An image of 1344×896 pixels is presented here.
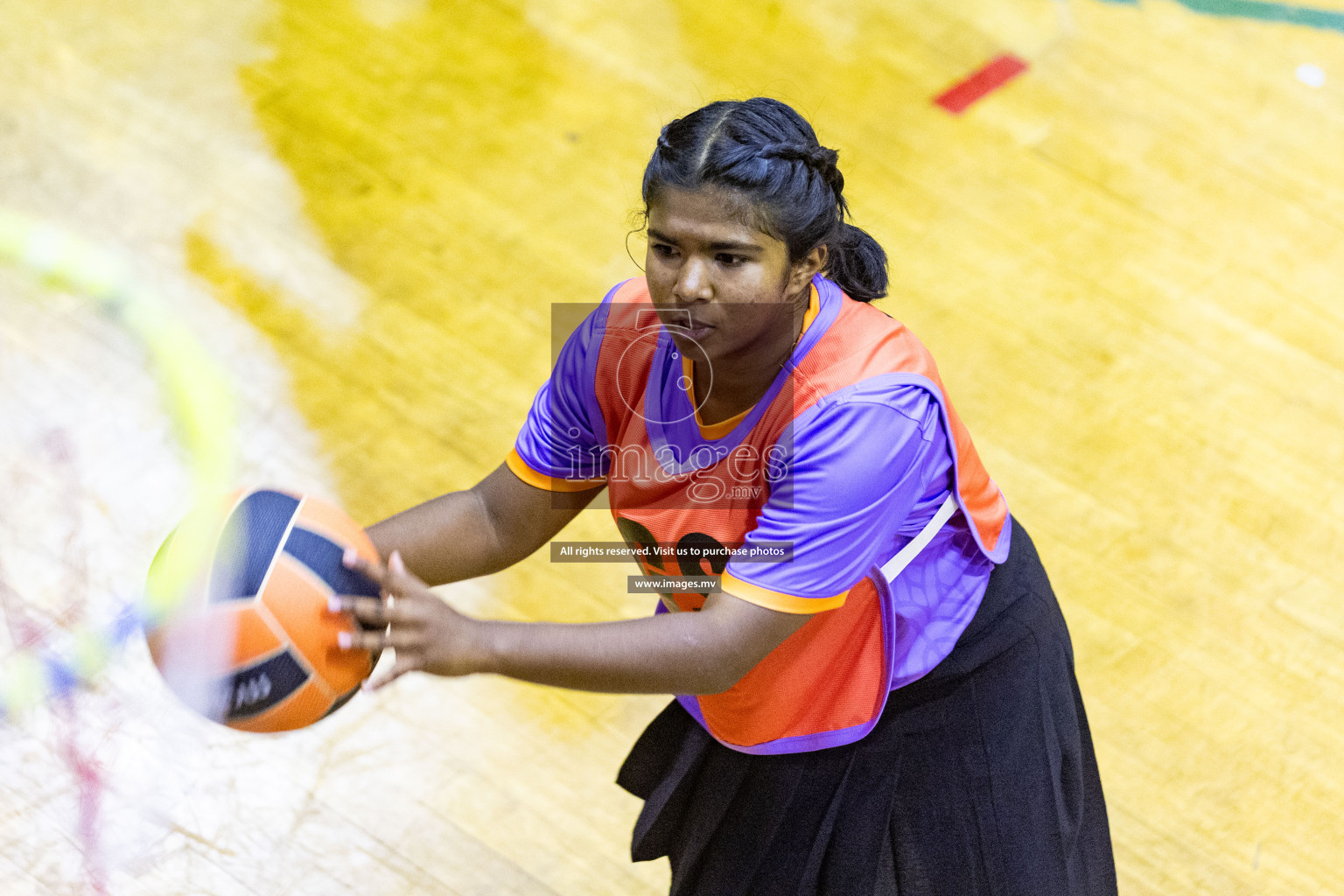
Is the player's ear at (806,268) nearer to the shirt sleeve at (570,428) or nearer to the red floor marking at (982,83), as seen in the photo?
the shirt sleeve at (570,428)

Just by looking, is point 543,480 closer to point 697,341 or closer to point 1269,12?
point 697,341

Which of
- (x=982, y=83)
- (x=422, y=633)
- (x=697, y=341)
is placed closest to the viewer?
(x=422, y=633)

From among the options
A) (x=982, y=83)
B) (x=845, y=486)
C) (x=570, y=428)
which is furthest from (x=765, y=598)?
(x=982, y=83)

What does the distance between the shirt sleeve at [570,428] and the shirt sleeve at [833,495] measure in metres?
0.31

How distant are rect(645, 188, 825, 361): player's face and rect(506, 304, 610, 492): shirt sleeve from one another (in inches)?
7.6

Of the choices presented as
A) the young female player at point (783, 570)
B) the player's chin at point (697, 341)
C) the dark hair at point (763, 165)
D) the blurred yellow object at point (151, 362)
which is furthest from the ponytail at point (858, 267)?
the blurred yellow object at point (151, 362)

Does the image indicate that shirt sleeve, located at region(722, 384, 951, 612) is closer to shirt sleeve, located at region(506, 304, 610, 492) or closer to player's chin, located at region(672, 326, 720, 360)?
player's chin, located at region(672, 326, 720, 360)

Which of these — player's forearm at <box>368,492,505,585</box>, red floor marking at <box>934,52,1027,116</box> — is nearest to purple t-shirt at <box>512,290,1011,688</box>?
player's forearm at <box>368,492,505,585</box>

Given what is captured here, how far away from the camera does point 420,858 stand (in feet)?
7.74

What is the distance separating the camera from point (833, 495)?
1.42m

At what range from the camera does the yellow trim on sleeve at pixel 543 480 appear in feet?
5.74

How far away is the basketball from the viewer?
149 cm

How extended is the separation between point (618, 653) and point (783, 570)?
0.19 metres

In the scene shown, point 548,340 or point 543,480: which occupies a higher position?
point 543,480
